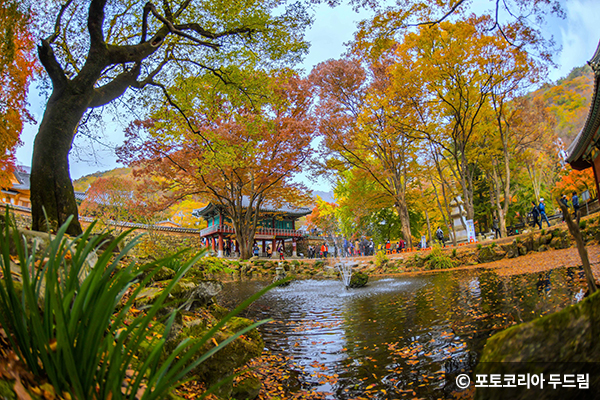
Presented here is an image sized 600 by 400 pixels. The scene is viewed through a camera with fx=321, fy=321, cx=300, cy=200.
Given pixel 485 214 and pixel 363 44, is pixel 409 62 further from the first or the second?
pixel 485 214

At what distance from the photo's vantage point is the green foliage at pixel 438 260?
1274 cm

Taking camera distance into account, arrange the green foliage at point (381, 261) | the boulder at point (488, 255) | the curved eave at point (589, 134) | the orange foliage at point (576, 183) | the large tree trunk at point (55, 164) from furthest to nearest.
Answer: the orange foliage at point (576, 183) < the green foliage at point (381, 261) < the boulder at point (488, 255) < the curved eave at point (589, 134) < the large tree trunk at point (55, 164)

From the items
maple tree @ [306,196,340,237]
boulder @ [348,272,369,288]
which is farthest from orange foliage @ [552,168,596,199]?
boulder @ [348,272,369,288]

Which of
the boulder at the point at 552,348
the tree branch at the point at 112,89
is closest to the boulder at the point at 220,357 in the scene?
the boulder at the point at 552,348

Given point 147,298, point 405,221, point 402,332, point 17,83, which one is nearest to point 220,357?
point 147,298

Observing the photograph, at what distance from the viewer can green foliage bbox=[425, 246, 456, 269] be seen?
12.7 meters

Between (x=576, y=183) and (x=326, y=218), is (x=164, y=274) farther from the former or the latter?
(x=326, y=218)

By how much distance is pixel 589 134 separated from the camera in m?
9.68

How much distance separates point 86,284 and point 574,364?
184 cm

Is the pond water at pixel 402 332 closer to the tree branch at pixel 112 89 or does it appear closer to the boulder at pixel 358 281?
the boulder at pixel 358 281

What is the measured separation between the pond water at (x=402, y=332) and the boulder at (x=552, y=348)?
143 centimetres

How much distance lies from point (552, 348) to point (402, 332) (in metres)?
3.17

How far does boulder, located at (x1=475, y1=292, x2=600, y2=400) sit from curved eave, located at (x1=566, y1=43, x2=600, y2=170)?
909 cm

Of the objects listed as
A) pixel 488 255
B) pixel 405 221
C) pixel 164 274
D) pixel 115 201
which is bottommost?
pixel 488 255
